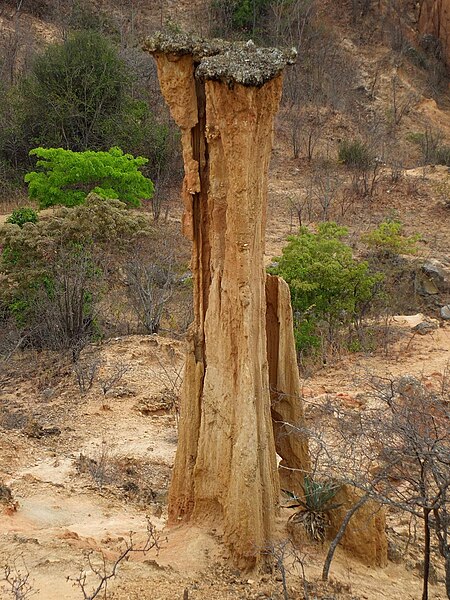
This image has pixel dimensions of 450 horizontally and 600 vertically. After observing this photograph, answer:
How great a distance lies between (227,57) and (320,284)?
24.9 feet

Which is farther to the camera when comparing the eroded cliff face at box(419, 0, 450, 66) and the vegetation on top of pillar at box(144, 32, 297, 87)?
the eroded cliff face at box(419, 0, 450, 66)

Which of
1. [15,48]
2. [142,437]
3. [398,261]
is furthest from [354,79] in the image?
[142,437]

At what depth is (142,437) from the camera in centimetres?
909

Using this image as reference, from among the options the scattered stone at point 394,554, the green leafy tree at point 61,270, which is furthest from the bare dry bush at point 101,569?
the green leafy tree at point 61,270

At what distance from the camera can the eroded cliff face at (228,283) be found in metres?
5.04

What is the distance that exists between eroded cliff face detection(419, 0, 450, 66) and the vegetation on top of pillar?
2627 cm

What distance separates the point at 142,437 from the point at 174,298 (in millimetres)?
5705

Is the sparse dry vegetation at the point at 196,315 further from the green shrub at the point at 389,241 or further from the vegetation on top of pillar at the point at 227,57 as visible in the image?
the vegetation on top of pillar at the point at 227,57

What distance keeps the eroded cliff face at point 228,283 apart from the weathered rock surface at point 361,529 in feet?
1.70

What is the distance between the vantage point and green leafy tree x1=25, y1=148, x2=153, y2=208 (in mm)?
15547

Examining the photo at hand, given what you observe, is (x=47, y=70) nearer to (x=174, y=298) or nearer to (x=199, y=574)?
(x=174, y=298)

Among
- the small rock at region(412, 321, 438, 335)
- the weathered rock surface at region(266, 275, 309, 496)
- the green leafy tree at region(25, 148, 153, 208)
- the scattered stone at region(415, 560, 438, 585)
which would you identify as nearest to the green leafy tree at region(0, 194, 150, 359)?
the green leafy tree at region(25, 148, 153, 208)

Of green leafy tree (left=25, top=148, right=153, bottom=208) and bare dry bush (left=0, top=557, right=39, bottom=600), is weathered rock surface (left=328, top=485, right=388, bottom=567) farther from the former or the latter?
green leafy tree (left=25, top=148, right=153, bottom=208)

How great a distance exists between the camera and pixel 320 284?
483 inches
